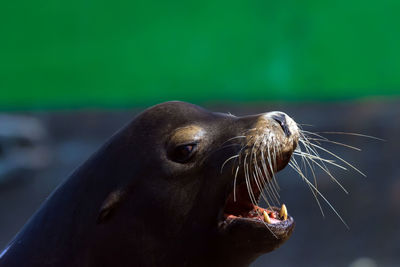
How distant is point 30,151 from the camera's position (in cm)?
894

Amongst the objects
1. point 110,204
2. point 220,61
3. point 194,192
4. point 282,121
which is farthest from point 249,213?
point 220,61

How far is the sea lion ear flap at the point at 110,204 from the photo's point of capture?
3.23 meters

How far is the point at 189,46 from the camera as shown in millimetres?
8203

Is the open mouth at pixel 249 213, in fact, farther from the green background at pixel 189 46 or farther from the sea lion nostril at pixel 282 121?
the green background at pixel 189 46

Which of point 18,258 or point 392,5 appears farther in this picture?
point 392,5

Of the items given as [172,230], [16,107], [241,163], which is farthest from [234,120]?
[16,107]

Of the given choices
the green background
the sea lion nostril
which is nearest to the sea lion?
the sea lion nostril

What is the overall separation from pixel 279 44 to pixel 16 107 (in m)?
2.70

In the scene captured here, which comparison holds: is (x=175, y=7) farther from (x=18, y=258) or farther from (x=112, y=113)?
(x=18, y=258)

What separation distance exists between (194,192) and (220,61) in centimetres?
511

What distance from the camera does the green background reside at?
8.10m

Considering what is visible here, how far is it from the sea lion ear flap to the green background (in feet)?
16.5

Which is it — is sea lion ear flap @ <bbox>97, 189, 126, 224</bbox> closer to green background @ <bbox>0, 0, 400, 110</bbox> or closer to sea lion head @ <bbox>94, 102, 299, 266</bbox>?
sea lion head @ <bbox>94, 102, 299, 266</bbox>

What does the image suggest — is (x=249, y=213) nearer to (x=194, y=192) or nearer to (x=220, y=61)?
(x=194, y=192)
